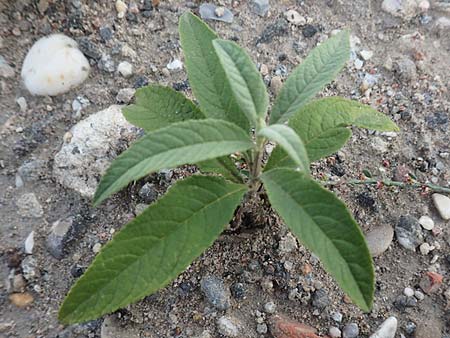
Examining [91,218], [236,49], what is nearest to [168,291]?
[91,218]

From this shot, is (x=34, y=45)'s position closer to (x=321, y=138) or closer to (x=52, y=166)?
(x=52, y=166)

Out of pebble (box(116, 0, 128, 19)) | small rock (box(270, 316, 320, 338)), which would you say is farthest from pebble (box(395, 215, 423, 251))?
pebble (box(116, 0, 128, 19))

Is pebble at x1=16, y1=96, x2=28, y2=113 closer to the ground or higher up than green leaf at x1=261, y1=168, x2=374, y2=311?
closer to the ground

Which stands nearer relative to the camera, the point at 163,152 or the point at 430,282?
the point at 163,152

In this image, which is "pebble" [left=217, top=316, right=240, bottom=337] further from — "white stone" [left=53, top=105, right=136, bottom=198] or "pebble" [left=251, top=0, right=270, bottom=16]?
"pebble" [left=251, top=0, right=270, bottom=16]

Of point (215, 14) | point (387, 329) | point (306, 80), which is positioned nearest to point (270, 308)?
point (387, 329)

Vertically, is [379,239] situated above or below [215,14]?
below

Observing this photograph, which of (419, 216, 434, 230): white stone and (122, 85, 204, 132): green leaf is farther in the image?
(419, 216, 434, 230): white stone

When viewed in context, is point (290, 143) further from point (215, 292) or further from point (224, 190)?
point (215, 292)
